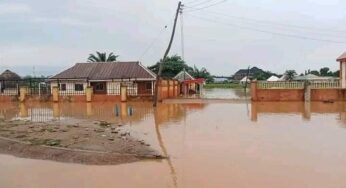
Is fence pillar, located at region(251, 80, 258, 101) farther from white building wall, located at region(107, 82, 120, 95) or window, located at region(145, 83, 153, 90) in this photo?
white building wall, located at region(107, 82, 120, 95)

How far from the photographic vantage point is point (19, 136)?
15570 millimetres

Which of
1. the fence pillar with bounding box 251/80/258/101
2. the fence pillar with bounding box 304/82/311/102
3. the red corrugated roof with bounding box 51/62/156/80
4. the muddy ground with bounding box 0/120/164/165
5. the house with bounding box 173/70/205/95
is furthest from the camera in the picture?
the house with bounding box 173/70/205/95

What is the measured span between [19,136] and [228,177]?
888 cm

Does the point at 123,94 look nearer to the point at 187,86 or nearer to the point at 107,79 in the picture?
the point at 107,79

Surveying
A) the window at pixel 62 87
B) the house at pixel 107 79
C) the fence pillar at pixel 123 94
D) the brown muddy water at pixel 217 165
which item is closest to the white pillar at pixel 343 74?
the house at pixel 107 79

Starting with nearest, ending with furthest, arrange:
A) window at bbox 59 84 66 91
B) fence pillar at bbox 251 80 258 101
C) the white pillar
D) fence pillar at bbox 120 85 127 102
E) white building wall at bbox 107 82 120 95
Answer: fence pillar at bbox 251 80 258 101, the white pillar, fence pillar at bbox 120 85 127 102, white building wall at bbox 107 82 120 95, window at bbox 59 84 66 91

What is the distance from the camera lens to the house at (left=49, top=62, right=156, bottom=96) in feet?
142

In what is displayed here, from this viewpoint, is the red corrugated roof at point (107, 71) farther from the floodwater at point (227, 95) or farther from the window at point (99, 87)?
the floodwater at point (227, 95)

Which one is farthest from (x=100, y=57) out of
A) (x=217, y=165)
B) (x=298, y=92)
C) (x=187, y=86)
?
(x=217, y=165)

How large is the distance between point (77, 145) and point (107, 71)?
3285 centimetres

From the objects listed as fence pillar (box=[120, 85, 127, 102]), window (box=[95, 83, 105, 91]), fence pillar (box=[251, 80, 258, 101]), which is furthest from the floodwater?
window (box=[95, 83, 105, 91])

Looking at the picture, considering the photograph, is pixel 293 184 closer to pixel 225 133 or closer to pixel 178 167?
pixel 178 167

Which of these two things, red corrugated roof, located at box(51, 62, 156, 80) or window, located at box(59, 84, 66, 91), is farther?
window, located at box(59, 84, 66, 91)

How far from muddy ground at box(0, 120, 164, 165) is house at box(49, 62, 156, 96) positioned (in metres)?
25.4
